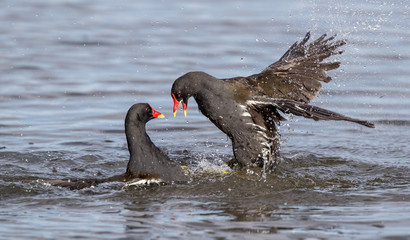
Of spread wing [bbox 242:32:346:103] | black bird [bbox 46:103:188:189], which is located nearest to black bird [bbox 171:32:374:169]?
spread wing [bbox 242:32:346:103]

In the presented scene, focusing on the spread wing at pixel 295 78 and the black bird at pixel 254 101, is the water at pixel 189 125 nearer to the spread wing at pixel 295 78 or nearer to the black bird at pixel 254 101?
the black bird at pixel 254 101

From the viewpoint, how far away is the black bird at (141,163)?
277 inches

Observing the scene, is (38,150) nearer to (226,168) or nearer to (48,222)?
(226,168)

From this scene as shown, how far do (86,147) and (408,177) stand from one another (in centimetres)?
361

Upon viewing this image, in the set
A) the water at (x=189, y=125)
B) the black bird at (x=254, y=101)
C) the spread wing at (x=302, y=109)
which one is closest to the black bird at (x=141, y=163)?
the water at (x=189, y=125)

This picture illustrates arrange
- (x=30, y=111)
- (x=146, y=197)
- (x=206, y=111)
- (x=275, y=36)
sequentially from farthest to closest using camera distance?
(x=275, y=36) → (x=30, y=111) → (x=206, y=111) → (x=146, y=197)

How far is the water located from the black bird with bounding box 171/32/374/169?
0.27m

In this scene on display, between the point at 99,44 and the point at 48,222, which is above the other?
the point at 99,44

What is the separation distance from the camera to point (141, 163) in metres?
7.07

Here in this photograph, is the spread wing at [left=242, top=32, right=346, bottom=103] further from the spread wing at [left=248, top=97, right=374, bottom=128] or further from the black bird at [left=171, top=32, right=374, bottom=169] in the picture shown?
the spread wing at [left=248, top=97, right=374, bottom=128]

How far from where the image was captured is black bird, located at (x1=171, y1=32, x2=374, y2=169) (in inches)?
287

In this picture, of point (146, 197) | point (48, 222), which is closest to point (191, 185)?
point (146, 197)

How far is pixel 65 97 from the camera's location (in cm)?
1109

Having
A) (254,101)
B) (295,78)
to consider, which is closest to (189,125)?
(295,78)
